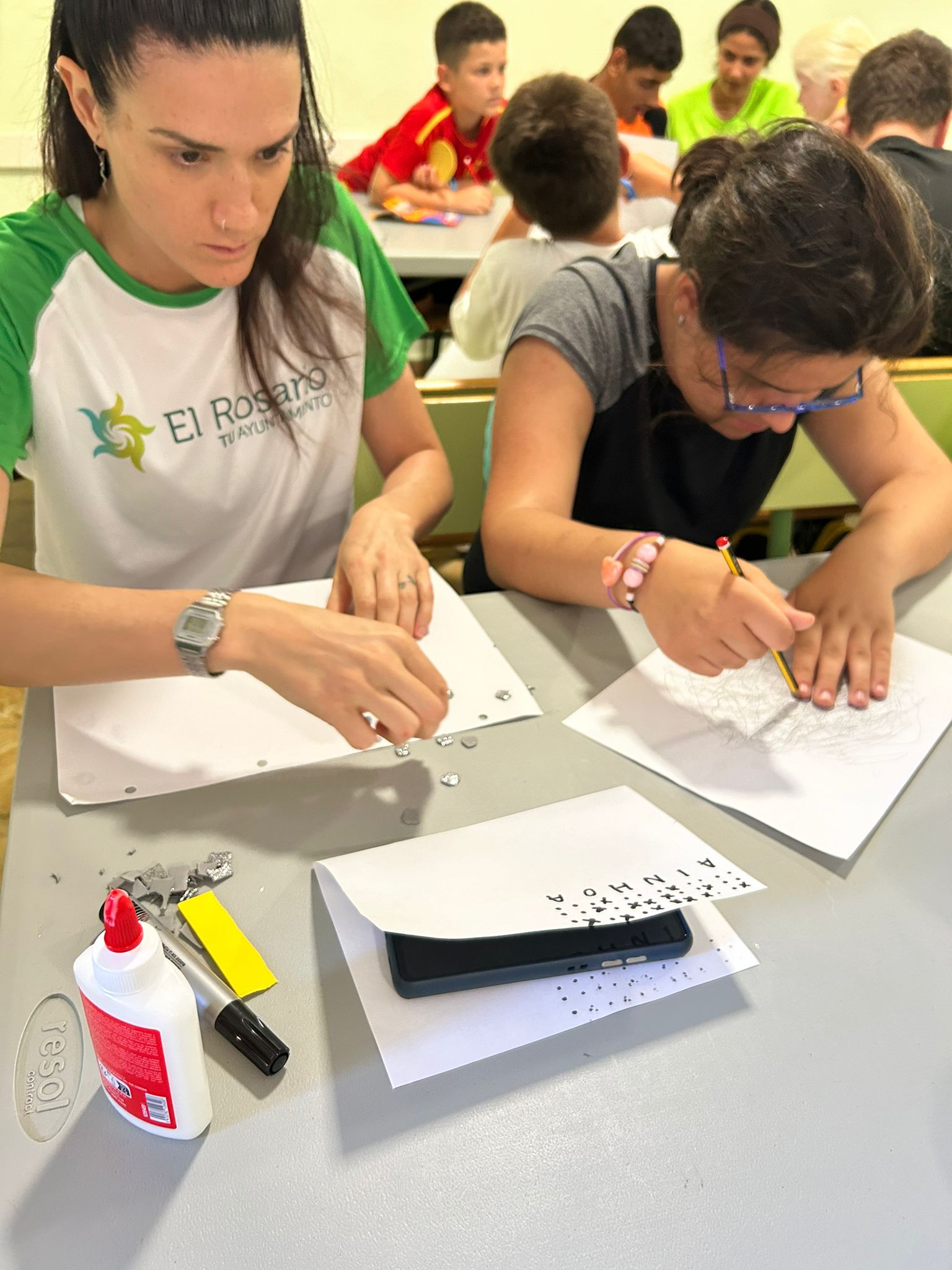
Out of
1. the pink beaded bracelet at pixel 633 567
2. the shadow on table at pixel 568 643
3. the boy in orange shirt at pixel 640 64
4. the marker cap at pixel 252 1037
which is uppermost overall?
the boy in orange shirt at pixel 640 64

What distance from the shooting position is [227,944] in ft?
1.93

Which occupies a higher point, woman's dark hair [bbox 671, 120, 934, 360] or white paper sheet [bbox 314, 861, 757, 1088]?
woman's dark hair [bbox 671, 120, 934, 360]

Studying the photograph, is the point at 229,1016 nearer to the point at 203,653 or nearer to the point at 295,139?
the point at 203,653

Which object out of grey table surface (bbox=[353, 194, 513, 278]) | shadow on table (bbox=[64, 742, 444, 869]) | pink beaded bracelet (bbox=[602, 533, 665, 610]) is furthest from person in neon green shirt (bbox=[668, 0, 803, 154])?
→ shadow on table (bbox=[64, 742, 444, 869])

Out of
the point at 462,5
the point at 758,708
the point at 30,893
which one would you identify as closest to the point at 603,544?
the point at 758,708

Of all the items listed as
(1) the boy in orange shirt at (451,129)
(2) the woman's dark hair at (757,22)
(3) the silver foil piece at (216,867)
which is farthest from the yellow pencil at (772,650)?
(2) the woman's dark hair at (757,22)

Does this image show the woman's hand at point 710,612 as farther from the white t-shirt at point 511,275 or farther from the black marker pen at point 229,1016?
the white t-shirt at point 511,275

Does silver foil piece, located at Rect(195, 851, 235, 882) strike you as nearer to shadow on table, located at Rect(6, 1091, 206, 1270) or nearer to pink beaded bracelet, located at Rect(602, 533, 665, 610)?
shadow on table, located at Rect(6, 1091, 206, 1270)

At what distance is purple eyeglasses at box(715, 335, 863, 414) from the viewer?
0.95 metres

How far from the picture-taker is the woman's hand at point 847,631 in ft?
2.88

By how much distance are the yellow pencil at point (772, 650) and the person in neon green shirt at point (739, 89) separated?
3101mm

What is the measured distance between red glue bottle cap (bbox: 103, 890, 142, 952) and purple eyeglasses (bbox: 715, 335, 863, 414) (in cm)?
79

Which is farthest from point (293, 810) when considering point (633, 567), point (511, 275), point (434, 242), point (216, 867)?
point (434, 242)

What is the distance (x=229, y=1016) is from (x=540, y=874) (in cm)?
22
